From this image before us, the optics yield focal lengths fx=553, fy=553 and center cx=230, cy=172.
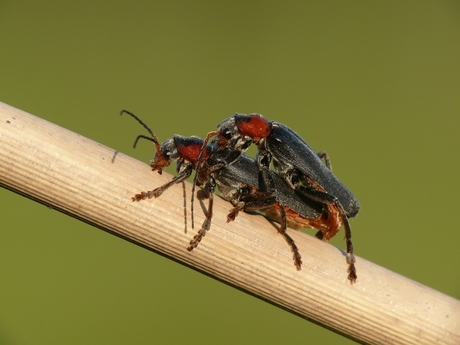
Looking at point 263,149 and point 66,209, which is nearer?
point 66,209

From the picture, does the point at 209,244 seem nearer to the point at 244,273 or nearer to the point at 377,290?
the point at 244,273

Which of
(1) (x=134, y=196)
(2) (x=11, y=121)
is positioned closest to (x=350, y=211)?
(1) (x=134, y=196)

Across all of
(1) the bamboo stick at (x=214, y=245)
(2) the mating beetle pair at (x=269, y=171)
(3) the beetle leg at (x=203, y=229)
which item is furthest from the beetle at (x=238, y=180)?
(1) the bamboo stick at (x=214, y=245)

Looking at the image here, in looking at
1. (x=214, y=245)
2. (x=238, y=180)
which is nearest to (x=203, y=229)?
(x=214, y=245)

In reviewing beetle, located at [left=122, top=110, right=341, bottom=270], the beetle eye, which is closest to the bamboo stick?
beetle, located at [left=122, top=110, right=341, bottom=270]

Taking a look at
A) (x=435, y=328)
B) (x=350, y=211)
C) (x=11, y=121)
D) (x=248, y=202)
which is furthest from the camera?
(x=350, y=211)

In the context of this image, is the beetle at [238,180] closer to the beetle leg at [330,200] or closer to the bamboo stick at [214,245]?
the beetle leg at [330,200]

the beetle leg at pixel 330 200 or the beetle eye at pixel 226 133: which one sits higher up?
the beetle eye at pixel 226 133
